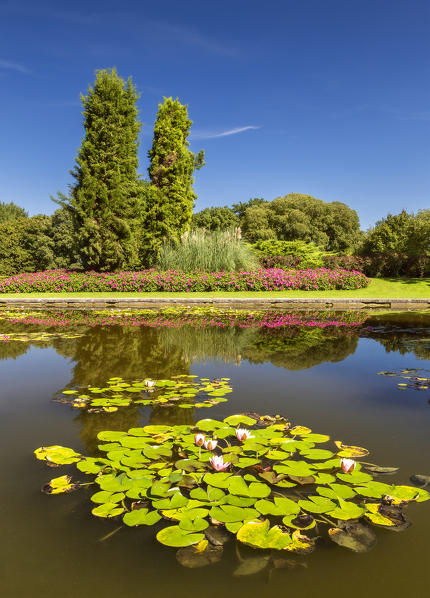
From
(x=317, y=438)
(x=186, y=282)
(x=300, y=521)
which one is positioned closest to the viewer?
(x=300, y=521)

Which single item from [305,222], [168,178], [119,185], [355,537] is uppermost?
[305,222]

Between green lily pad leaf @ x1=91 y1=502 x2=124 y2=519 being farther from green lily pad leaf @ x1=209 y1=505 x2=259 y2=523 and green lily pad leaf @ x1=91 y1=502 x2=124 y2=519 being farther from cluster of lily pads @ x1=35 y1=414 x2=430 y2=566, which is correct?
green lily pad leaf @ x1=209 y1=505 x2=259 y2=523

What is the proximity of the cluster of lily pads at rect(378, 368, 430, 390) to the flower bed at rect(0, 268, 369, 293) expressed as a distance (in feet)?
36.4

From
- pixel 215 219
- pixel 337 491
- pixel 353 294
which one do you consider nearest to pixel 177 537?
pixel 337 491

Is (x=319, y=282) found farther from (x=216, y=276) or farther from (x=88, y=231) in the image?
(x=88, y=231)

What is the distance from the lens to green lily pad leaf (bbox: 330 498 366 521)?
1904 millimetres

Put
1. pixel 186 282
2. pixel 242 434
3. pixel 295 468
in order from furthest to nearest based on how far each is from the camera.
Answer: pixel 186 282
pixel 242 434
pixel 295 468

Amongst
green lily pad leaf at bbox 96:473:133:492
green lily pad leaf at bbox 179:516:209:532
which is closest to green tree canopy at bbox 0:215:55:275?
green lily pad leaf at bbox 96:473:133:492

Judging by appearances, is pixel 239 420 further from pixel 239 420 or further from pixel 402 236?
pixel 402 236

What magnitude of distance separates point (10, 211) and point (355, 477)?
6335cm

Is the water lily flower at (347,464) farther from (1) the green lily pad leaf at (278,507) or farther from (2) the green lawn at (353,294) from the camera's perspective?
(2) the green lawn at (353,294)

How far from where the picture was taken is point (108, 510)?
1.98 m

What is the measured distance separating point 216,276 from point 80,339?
364 inches

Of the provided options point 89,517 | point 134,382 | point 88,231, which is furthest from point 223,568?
point 88,231
